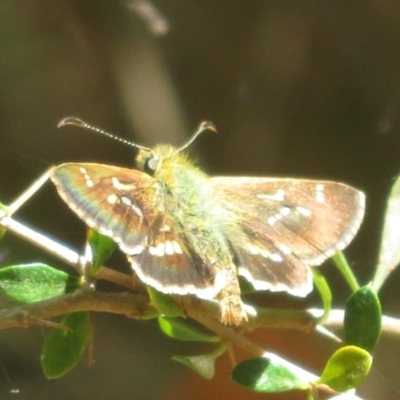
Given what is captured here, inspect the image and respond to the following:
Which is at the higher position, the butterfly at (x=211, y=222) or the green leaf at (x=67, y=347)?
the butterfly at (x=211, y=222)

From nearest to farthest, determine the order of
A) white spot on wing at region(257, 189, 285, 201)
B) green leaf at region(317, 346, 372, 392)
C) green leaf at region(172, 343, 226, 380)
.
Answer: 1. green leaf at region(317, 346, 372, 392)
2. green leaf at region(172, 343, 226, 380)
3. white spot on wing at region(257, 189, 285, 201)

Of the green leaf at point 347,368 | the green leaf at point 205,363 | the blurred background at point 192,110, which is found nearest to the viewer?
the green leaf at point 347,368

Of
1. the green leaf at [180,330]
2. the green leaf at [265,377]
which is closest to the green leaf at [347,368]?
the green leaf at [265,377]

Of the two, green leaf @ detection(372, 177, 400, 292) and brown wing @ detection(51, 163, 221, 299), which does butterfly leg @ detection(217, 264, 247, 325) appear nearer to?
brown wing @ detection(51, 163, 221, 299)

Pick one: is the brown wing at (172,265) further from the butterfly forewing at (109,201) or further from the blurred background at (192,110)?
the blurred background at (192,110)

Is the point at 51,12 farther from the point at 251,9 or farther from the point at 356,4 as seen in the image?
the point at 356,4

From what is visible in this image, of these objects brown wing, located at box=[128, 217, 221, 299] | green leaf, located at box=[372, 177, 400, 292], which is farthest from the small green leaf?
green leaf, located at box=[372, 177, 400, 292]
